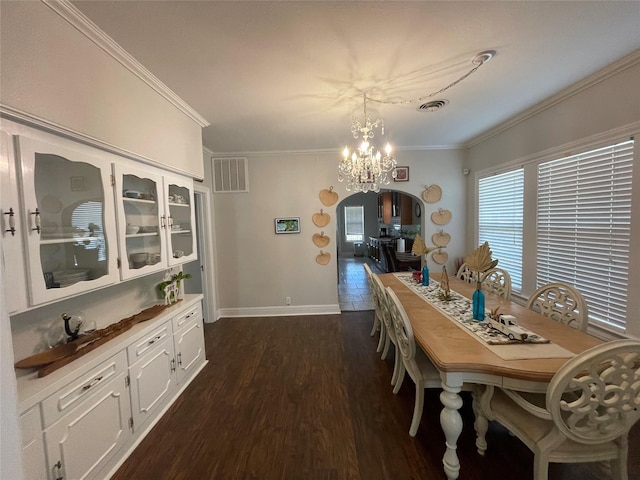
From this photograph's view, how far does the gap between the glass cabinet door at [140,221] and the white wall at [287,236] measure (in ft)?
7.15

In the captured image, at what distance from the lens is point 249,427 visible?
2.15m

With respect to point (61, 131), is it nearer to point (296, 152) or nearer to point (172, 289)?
point (172, 289)

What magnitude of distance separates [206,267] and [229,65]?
308 centimetres

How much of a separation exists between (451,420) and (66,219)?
8.29ft

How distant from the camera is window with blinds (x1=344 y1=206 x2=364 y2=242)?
37.1ft

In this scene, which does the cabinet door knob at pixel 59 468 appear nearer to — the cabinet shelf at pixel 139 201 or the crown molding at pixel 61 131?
the cabinet shelf at pixel 139 201

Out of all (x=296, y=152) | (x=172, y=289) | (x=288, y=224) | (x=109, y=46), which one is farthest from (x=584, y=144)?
(x=172, y=289)

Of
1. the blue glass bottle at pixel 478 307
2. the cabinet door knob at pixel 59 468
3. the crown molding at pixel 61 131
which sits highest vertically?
the crown molding at pixel 61 131

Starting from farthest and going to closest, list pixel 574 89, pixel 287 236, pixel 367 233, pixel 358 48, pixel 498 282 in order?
pixel 367 233, pixel 287 236, pixel 498 282, pixel 574 89, pixel 358 48

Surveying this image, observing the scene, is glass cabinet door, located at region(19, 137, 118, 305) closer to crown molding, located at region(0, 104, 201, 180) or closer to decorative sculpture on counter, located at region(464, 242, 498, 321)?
crown molding, located at region(0, 104, 201, 180)

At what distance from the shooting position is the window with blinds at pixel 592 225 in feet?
7.10

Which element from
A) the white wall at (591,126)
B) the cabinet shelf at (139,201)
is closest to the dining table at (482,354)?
the white wall at (591,126)

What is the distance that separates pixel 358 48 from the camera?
187cm

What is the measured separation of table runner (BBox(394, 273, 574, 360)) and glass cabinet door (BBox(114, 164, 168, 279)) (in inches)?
95.6
